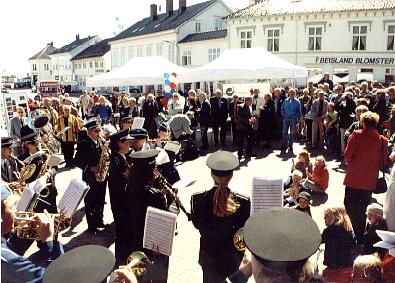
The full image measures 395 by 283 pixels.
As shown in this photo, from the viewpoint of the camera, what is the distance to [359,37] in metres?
28.2

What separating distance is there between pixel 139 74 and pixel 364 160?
1162cm

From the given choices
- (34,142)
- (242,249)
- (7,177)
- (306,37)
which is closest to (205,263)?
(242,249)

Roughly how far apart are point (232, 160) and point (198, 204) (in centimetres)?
46

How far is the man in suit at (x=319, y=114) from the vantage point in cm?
1144

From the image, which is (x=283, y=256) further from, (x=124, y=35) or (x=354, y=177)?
(x=124, y=35)

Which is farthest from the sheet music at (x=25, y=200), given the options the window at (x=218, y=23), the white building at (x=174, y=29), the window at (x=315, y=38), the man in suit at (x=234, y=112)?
the window at (x=218, y=23)

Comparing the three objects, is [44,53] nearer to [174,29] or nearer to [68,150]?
[174,29]

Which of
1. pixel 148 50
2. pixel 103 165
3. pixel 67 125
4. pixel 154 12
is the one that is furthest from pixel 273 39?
pixel 103 165

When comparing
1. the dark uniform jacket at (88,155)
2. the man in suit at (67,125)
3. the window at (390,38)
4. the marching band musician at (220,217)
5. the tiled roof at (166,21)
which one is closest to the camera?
the marching band musician at (220,217)

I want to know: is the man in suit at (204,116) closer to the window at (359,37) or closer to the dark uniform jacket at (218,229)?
the dark uniform jacket at (218,229)

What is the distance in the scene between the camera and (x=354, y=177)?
5219 mm

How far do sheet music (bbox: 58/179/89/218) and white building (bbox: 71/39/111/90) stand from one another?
179 feet

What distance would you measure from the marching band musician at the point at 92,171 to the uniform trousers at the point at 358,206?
3.65 m

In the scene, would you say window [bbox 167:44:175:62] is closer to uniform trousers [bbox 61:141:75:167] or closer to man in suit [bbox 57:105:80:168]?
uniform trousers [bbox 61:141:75:167]
